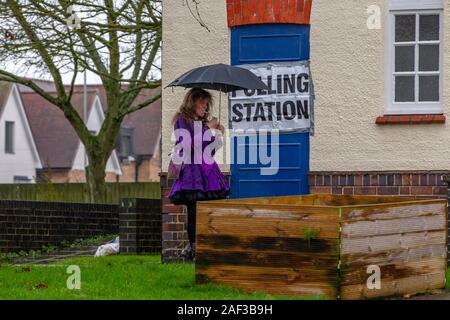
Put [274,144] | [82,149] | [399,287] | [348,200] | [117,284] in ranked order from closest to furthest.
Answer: [399,287], [117,284], [348,200], [274,144], [82,149]

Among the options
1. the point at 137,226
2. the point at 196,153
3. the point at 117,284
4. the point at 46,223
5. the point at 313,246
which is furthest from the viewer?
the point at 46,223

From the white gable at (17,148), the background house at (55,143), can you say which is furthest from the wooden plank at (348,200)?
the white gable at (17,148)

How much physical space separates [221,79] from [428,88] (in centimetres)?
276

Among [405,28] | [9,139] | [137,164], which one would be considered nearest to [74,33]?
[405,28]

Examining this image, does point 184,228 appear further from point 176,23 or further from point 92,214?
point 92,214

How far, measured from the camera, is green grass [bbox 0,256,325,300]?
11.0 metres

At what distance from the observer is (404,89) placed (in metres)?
15.1

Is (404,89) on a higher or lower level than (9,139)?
higher

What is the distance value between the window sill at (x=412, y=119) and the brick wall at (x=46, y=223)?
24.9ft

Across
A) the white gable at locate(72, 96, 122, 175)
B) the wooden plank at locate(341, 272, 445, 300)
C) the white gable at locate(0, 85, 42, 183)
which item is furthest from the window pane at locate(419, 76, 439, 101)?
the white gable at locate(72, 96, 122, 175)

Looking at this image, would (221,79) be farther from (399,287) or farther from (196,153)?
(399,287)

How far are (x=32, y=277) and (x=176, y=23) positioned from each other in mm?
4092

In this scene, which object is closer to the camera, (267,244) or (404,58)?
(267,244)

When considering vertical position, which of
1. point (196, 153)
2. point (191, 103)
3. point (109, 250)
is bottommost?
point (109, 250)
